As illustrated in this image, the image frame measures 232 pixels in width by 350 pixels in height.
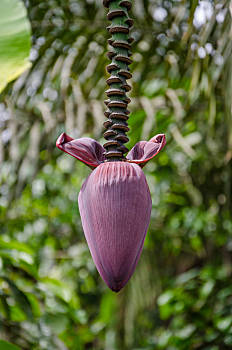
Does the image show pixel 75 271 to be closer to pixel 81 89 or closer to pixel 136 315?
pixel 136 315

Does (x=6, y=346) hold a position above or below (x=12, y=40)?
below

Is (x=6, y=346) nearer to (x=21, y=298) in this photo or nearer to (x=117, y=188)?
(x=21, y=298)

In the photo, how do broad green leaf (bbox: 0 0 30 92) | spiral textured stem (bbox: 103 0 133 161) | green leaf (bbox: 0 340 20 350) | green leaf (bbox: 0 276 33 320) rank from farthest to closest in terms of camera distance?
green leaf (bbox: 0 276 33 320)
green leaf (bbox: 0 340 20 350)
broad green leaf (bbox: 0 0 30 92)
spiral textured stem (bbox: 103 0 133 161)

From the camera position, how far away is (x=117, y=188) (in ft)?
1.01

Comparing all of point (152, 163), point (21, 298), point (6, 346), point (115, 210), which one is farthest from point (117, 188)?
point (152, 163)

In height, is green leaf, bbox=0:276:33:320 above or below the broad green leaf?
below

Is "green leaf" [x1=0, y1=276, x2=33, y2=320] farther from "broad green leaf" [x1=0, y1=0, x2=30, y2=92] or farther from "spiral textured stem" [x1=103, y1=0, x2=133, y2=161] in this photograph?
"spiral textured stem" [x1=103, y1=0, x2=133, y2=161]

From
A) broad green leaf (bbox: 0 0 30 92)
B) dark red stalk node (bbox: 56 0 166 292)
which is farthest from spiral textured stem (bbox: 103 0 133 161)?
broad green leaf (bbox: 0 0 30 92)

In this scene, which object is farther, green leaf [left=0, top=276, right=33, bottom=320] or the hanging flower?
green leaf [left=0, top=276, right=33, bottom=320]

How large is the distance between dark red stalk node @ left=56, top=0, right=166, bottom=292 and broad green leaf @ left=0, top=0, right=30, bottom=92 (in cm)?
18

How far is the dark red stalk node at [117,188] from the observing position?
0.30 metres

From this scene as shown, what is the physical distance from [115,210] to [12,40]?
0.85ft

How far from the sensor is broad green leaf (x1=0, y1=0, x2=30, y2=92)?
456 millimetres

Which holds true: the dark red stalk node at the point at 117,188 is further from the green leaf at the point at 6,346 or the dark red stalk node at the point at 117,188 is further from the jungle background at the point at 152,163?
the green leaf at the point at 6,346
